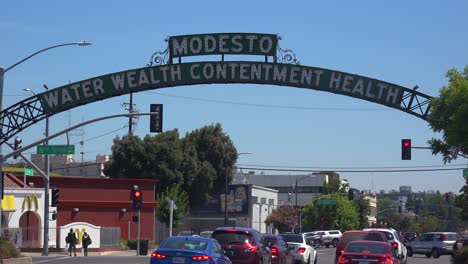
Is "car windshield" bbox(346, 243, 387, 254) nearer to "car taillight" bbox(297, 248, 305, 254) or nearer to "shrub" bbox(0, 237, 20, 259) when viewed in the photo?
"car taillight" bbox(297, 248, 305, 254)

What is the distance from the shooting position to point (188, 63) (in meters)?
40.4

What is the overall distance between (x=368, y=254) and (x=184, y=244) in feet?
18.5

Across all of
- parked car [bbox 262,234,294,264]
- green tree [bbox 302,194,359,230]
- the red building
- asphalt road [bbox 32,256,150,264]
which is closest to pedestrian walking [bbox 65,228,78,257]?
asphalt road [bbox 32,256,150,264]

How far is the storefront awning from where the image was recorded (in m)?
55.8

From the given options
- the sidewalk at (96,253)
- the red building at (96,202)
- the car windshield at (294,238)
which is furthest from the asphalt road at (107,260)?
the red building at (96,202)

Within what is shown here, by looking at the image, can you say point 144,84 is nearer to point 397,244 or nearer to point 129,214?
point 397,244

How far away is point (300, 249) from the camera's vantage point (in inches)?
1431

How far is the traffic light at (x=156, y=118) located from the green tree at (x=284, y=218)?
67394 millimetres

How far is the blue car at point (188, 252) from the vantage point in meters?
22.3

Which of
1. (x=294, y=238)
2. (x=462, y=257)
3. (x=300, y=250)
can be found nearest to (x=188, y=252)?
(x=462, y=257)

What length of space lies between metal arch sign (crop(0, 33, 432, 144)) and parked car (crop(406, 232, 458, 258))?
57.9 feet

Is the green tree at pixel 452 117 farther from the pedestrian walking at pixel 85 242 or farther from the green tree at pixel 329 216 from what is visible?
the green tree at pixel 329 216

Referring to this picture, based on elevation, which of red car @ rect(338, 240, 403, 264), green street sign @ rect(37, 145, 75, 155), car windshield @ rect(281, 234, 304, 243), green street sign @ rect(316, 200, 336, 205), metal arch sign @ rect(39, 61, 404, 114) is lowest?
car windshield @ rect(281, 234, 304, 243)

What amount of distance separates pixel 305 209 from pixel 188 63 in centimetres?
7539
